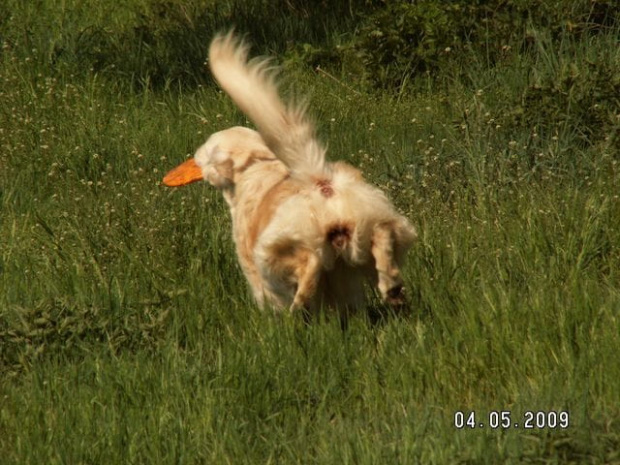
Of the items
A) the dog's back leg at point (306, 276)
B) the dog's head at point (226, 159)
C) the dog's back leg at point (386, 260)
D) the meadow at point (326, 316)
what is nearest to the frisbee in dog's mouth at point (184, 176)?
the dog's head at point (226, 159)

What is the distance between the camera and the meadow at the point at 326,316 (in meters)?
5.01

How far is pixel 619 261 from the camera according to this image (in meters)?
6.27

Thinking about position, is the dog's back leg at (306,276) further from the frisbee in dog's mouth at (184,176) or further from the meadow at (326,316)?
the frisbee in dog's mouth at (184,176)

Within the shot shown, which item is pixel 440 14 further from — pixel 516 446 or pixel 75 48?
pixel 516 446

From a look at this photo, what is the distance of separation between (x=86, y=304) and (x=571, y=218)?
2.22 m

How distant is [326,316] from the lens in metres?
5.91

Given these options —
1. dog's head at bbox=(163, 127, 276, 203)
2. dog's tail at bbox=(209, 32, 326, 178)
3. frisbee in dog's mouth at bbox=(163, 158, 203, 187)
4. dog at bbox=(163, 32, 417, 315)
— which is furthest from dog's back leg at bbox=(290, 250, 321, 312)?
frisbee in dog's mouth at bbox=(163, 158, 203, 187)
